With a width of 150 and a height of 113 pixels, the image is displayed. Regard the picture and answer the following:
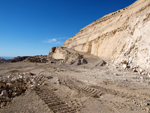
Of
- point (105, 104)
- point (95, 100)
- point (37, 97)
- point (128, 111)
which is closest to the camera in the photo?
point (128, 111)

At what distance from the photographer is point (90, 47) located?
711 inches

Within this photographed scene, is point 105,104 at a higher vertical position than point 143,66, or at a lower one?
lower

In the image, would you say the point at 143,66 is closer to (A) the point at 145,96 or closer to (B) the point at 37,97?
(A) the point at 145,96

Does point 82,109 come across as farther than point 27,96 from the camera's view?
No

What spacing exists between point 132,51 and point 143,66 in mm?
2011

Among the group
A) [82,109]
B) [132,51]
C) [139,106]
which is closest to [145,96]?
[139,106]

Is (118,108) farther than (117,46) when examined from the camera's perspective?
No

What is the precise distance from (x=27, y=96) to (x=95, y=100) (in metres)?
2.35

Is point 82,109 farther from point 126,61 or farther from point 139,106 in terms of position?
point 126,61

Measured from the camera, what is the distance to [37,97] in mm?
3246

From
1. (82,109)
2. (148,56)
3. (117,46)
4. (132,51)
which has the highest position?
(117,46)

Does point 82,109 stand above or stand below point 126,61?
below

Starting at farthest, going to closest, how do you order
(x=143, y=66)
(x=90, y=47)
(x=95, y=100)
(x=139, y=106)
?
1. (x=90, y=47)
2. (x=143, y=66)
3. (x=95, y=100)
4. (x=139, y=106)

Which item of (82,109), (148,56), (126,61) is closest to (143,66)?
(148,56)
